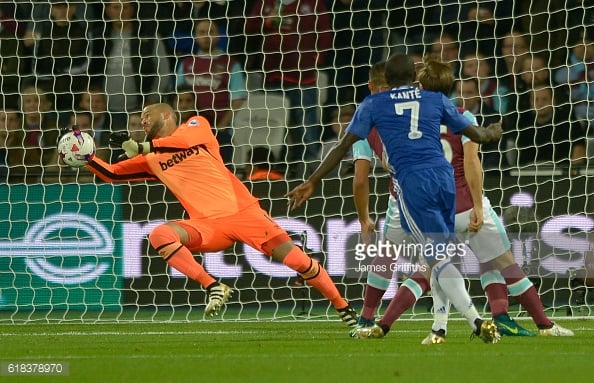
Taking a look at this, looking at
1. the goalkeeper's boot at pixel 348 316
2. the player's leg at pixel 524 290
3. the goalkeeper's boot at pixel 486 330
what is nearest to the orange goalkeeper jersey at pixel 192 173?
the goalkeeper's boot at pixel 348 316

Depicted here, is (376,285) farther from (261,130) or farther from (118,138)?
(261,130)

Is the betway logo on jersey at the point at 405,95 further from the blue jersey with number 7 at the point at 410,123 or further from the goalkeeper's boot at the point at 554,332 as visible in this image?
the goalkeeper's boot at the point at 554,332

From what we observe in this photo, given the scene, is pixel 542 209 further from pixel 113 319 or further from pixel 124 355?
pixel 124 355

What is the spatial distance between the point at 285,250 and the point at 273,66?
3.99 m

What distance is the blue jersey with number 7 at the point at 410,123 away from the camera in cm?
745

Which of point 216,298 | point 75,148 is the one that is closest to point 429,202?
point 216,298

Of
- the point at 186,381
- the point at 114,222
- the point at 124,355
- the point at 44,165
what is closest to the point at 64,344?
the point at 124,355

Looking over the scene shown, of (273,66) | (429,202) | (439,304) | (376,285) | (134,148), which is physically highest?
(273,66)

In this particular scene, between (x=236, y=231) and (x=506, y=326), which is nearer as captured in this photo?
(x=506, y=326)

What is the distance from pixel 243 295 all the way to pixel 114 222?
1352mm

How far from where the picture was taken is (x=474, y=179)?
7938 millimetres

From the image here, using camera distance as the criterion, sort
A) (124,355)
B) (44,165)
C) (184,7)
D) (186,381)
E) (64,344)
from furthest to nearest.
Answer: (184,7), (44,165), (64,344), (124,355), (186,381)

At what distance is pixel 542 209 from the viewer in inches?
442

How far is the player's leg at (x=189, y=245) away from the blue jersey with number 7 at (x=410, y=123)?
2.14m
